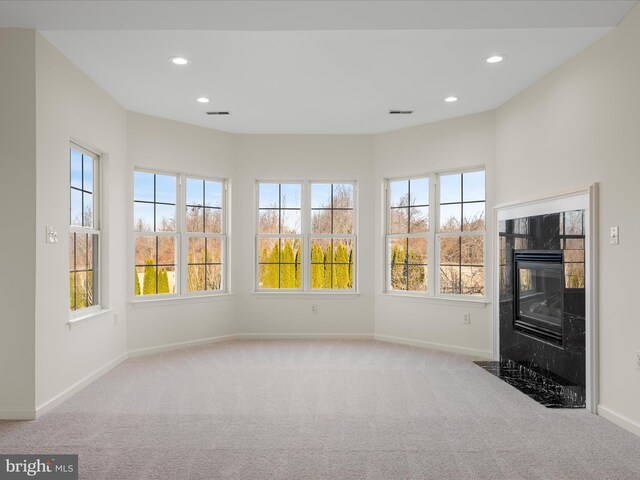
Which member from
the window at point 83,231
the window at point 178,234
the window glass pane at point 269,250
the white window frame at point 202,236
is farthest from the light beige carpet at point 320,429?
the window glass pane at point 269,250

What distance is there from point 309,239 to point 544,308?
129 inches

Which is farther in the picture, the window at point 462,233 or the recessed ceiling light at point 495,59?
the window at point 462,233

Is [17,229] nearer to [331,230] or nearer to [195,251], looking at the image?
[195,251]

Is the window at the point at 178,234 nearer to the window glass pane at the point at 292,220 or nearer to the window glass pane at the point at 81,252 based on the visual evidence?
the window glass pane at the point at 292,220

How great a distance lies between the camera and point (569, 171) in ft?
13.9

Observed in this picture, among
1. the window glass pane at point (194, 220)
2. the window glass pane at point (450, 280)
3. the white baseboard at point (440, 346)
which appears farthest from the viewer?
the window glass pane at point (194, 220)

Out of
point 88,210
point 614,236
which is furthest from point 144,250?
point 614,236

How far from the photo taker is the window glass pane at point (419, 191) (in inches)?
258

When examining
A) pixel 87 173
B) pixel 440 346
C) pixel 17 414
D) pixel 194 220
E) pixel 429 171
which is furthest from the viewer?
pixel 194 220

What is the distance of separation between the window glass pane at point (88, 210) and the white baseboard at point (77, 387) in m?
1.43

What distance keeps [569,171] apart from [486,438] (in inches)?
91.4

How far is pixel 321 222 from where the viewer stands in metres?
7.09

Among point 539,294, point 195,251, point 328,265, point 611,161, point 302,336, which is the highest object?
point 611,161

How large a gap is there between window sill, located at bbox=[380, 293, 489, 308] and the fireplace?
0.63 metres
